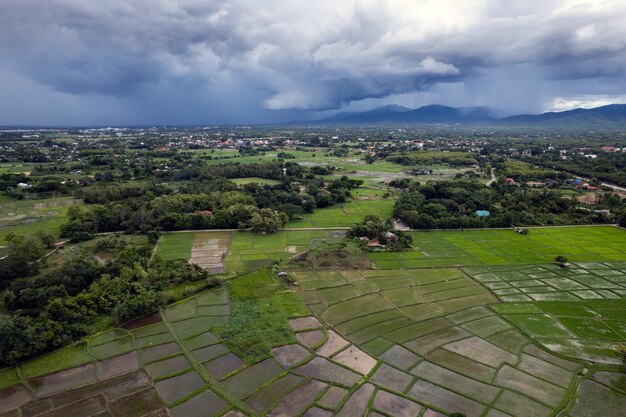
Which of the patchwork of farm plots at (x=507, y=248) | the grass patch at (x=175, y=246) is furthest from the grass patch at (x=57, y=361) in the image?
the patchwork of farm plots at (x=507, y=248)

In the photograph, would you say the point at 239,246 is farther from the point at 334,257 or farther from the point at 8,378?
the point at 8,378

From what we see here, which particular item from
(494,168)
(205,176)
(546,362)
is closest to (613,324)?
(546,362)

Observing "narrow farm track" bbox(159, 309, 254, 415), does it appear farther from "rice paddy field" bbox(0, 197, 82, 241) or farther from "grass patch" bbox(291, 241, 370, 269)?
"rice paddy field" bbox(0, 197, 82, 241)

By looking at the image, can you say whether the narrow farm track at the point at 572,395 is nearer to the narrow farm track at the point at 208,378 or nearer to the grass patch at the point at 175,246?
the narrow farm track at the point at 208,378

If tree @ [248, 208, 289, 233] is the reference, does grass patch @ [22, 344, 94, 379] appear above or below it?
below

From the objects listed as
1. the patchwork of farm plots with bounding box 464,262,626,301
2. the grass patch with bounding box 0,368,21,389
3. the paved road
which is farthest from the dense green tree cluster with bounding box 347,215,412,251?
the paved road

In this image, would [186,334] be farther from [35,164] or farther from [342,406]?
[35,164]

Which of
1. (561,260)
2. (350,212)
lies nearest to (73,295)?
(350,212)
